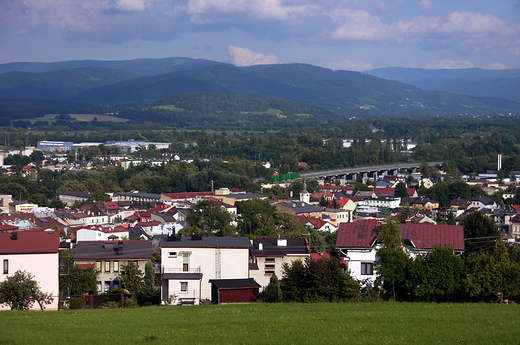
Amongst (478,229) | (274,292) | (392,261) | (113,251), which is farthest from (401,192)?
(392,261)

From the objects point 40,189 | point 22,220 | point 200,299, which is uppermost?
point 40,189

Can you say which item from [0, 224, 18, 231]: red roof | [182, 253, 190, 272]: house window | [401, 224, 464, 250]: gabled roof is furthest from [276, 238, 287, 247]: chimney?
[0, 224, 18, 231]: red roof

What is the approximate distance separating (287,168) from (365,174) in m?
13.4

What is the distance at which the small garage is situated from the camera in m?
19.9

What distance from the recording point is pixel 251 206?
5522cm

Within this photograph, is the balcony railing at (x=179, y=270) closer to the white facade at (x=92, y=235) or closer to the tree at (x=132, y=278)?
the tree at (x=132, y=278)

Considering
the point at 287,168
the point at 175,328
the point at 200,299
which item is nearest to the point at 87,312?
the point at 175,328

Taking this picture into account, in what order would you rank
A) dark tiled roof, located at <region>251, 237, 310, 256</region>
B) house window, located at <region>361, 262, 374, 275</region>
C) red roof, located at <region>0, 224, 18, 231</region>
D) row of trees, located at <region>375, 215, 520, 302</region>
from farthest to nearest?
red roof, located at <region>0, 224, 18, 231</region> → dark tiled roof, located at <region>251, 237, 310, 256</region> → house window, located at <region>361, 262, 374, 275</region> → row of trees, located at <region>375, 215, 520, 302</region>

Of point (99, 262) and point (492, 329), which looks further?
point (99, 262)

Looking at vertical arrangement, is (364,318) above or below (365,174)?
below

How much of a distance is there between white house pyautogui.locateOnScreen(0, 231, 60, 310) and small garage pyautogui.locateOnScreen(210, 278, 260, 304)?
16.5ft

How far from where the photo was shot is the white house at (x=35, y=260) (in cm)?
2058

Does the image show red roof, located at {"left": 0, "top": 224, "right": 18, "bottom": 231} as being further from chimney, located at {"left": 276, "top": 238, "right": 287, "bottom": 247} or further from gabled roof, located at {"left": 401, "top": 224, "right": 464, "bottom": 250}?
gabled roof, located at {"left": 401, "top": 224, "right": 464, "bottom": 250}

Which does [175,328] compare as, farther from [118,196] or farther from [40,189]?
[40,189]
